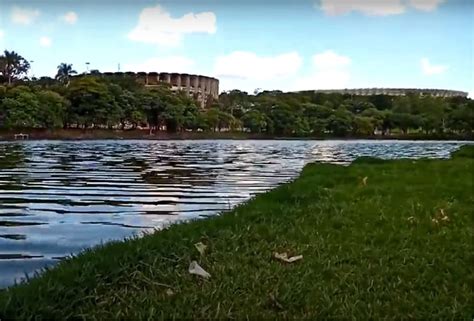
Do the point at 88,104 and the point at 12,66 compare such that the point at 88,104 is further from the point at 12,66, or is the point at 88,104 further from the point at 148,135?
the point at 12,66

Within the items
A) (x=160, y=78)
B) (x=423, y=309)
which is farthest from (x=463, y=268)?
(x=160, y=78)

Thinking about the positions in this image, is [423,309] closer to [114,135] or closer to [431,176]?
[431,176]

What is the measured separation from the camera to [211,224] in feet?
19.8

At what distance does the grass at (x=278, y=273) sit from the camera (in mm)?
3432

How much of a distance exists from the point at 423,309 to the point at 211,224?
2.84 m

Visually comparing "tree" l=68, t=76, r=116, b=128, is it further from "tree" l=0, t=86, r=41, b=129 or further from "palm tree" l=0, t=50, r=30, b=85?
"palm tree" l=0, t=50, r=30, b=85

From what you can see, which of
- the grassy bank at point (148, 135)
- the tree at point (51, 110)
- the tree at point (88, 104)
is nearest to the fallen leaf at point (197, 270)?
the grassy bank at point (148, 135)

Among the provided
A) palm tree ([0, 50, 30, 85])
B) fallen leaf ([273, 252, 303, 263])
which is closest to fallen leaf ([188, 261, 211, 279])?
fallen leaf ([273, 252, 303, 263])

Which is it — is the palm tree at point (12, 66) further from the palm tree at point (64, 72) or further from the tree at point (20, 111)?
the tree at point (20, 111)

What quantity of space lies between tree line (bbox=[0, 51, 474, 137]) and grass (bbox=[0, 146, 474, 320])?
53.2 meters

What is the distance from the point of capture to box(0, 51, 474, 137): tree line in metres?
59.2

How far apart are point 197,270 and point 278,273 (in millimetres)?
544

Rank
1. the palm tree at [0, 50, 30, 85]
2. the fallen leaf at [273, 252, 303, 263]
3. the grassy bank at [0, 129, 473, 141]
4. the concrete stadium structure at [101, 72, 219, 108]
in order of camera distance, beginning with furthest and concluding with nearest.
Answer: the concrete stadium structure at [101, 72, 219, 108] → the palm tree at [0, 50, 30, 85] → the grassy bank at [0, 129, 473, 141] → the fallen leaf at [273, 252, 303, 263]

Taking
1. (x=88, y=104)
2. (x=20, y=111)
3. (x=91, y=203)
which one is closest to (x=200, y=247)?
(x=91, y=203)
